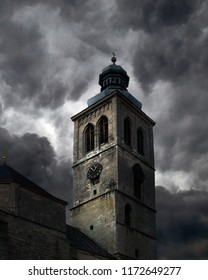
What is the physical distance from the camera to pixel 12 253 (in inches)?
1071

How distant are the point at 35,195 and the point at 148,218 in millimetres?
15994

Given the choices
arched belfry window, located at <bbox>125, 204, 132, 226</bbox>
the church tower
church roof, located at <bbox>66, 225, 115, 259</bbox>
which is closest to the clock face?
the church tower

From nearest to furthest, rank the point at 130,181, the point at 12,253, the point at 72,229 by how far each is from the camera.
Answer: the point at 12,253, the point at 72,229, the point at 130,181

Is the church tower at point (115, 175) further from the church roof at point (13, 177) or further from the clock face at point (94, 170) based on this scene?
the church roof at point (13, 177)

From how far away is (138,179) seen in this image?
44.8m

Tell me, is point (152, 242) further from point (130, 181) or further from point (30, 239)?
point (30, 239)

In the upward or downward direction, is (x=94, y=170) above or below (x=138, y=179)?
above

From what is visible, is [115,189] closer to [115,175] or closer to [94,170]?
[115,175]

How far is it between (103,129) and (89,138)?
1966mm

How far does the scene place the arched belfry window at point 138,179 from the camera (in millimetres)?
44344

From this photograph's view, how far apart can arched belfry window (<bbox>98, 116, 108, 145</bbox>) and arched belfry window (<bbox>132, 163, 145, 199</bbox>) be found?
12.3 feet

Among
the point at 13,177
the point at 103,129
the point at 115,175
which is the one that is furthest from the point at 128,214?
the point at 13,177
